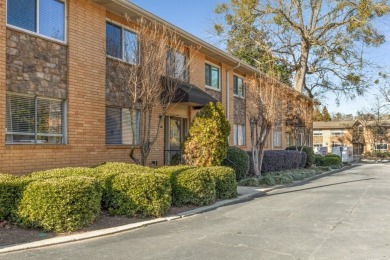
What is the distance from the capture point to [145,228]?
7895mm

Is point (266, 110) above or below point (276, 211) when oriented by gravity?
above

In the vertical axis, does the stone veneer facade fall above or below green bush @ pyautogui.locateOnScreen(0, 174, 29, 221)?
above

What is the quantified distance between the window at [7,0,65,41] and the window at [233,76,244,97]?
12.9m

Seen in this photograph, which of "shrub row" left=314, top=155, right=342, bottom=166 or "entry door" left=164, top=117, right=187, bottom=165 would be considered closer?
"entry door" left=164, top=117, right=187, bottom=165

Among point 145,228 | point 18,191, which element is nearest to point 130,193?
point 145,228

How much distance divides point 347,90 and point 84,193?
109ft

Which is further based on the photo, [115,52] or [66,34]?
[115,52]

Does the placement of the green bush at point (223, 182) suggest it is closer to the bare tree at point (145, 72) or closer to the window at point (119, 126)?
the bare tree at point (145, 72)

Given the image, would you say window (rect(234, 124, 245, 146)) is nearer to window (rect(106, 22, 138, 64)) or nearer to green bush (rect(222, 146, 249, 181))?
green bush (rect(222, 146, 249, 181))

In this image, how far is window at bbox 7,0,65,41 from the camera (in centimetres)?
966

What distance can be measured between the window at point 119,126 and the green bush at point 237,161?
4.29 m

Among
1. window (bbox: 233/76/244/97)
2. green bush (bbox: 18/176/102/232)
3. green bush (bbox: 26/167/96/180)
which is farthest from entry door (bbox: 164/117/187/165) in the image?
green bush (bbox: 18/176/102/232)

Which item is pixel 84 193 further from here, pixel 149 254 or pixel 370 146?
pixel 370 146

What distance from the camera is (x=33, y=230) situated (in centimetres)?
727
